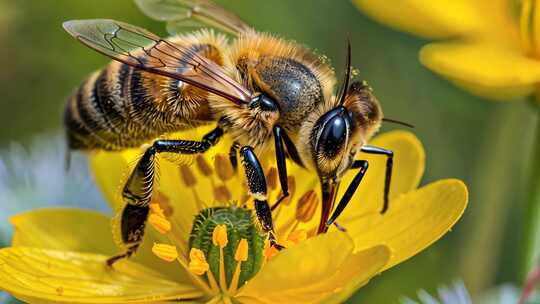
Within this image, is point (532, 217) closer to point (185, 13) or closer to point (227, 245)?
point (227, 245)

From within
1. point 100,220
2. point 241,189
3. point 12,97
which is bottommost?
point 12,97

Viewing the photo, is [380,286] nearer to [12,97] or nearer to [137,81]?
[137,81]

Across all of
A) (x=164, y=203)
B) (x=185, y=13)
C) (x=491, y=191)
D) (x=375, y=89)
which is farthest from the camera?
(x=375, y=89)

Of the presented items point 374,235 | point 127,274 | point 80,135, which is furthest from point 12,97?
point 374,235

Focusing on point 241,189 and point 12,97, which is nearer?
point 241,189

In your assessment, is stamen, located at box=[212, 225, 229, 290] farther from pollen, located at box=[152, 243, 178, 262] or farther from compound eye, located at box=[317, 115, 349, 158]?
compound eye, located at box=[317, 115, 349, 158]

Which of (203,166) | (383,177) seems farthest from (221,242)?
(383,177)
